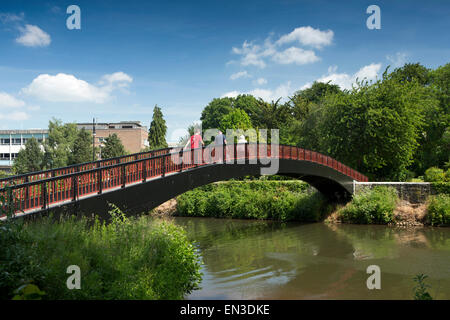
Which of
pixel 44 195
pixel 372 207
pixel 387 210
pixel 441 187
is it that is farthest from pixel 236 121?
pixel 44 195

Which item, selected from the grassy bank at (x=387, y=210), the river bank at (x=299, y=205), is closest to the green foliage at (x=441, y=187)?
the grassy bank at (x=387, y=210)

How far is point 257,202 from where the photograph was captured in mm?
29281

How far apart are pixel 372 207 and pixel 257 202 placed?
8.46m

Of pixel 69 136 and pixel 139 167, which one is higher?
pixel 69 136

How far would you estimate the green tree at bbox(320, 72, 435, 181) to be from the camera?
2911cm

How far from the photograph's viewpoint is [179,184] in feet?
44.6

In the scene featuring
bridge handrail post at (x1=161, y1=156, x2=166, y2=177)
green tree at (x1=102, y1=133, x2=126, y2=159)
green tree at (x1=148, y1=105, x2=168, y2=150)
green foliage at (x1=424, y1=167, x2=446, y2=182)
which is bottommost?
green foliage at (x1=424, y1=167, x2=446, y2=182)

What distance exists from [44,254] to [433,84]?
41467mm

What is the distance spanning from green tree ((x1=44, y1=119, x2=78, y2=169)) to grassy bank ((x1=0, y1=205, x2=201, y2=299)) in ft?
139

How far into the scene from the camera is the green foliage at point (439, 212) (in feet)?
76.2

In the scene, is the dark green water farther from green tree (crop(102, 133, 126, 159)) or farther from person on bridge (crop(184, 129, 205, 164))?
green tree (crop(102, 133, 126, 159))

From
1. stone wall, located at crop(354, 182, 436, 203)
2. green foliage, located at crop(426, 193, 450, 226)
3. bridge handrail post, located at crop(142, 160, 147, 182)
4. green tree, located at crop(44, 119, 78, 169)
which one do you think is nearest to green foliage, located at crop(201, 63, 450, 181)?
stone wall, located at crop(354, 182, 436, 203)
